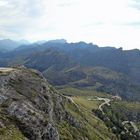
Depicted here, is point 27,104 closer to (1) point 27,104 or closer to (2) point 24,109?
(1) point 27,104

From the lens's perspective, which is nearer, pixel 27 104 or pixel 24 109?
pixel 24 109

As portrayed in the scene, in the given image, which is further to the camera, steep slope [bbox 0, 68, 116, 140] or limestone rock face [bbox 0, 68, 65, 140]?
limestone rock face [bbox 0, 68, 65, 140]

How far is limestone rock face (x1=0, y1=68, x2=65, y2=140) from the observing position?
82375 mm

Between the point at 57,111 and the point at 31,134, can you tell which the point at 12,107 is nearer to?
the point at 31,134

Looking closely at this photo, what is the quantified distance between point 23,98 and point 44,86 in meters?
18.7

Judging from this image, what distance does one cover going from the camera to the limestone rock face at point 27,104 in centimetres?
8238

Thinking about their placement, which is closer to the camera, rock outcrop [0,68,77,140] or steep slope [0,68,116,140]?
steep slope [0,68,116,140]

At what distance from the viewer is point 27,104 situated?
291ft

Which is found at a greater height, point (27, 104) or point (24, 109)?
point (27, 104)

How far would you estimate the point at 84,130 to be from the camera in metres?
150

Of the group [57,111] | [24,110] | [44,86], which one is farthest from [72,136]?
[24,110]

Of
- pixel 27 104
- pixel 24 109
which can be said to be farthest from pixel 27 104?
pixel 24 109

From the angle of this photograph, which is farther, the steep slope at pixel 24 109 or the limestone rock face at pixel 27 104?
the limestone rock face at pixel 27 104

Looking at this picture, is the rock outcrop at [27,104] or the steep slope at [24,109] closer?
the steep slope at [24,109]
